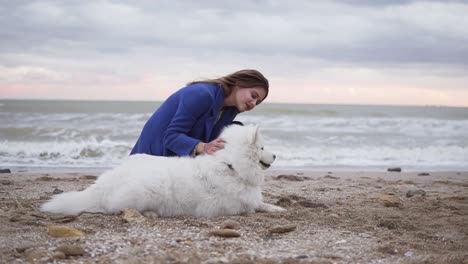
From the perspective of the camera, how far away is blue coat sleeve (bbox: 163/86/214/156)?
505 cm

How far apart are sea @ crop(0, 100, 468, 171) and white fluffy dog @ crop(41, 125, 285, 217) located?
6.18 meters

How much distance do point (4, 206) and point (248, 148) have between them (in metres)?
Result: 2.57

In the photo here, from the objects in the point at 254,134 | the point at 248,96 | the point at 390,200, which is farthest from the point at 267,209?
the point at 390,200

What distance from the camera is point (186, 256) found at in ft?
10.7

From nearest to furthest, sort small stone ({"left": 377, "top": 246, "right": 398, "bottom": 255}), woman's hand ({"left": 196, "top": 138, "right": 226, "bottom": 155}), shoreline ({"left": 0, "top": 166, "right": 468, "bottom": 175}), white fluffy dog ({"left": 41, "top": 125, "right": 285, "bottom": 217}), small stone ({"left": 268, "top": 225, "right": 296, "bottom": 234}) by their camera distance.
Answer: small stone ({"left": 377, "top": 246, "right": 398, "bottom": 255}), small stone ({"left": 268, "top": 225, "right": 296, "bottom": 234}), white fluffy dog ({"left": 41, "top": 125, "right": 285, "bottom": 217}), woman's hand ({"left": 196, "top": 138, "right": 226, "bottom": 155}), shoreline ({"left": 0, "top": 166, "right": 468, "bottom": 175})

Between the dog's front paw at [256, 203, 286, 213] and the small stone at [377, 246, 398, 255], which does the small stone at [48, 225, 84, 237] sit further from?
the small stone at [377, 246, 398, 255]

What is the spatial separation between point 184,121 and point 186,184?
77 centimetres

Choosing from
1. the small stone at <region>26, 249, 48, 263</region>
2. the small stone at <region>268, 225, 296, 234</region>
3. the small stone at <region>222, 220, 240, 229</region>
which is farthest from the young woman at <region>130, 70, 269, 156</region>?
the small stone at <region>26, 249, 48, 263</region>

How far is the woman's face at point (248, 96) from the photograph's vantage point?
207 inches

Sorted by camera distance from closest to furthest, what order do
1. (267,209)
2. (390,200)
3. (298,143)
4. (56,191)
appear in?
(267,209) < (390,200) < (56,191) < (298,143)

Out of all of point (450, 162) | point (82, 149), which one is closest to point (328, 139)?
point (450, 162)

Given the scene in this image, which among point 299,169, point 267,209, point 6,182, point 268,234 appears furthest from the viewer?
point 299,169

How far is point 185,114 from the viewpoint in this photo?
508cm

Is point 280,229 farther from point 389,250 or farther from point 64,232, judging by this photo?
point 64,232
